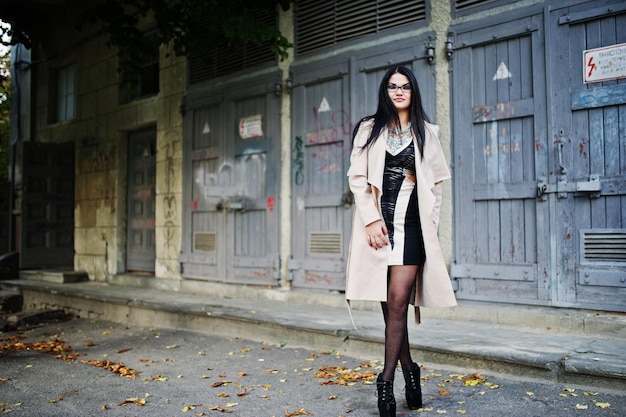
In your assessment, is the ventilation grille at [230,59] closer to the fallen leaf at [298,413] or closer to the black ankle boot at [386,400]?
the fallen leaf at [298,413]

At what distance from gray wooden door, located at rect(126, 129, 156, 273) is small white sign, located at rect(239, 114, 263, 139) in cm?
A: 240

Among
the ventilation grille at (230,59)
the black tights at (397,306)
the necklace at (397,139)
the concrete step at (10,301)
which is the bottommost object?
the concrete step at (10,301)

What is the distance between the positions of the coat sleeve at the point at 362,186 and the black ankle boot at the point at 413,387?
0.86 metres

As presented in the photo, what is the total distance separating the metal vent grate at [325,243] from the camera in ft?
21.4

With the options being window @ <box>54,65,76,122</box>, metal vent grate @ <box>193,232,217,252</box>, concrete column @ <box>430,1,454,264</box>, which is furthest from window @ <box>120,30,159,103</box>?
concrete column @ <box>430,1,454,264</box>

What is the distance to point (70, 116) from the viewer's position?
1136 cm

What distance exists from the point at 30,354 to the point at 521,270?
4568 millimetres

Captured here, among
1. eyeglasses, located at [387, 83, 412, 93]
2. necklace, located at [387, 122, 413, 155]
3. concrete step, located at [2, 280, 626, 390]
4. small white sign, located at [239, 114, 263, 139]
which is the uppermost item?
small white sign, located at [239, 114, 263, 139]

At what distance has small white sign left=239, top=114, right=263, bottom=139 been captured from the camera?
738 centimetres

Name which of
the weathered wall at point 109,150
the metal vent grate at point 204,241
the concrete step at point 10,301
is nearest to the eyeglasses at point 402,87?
the metal vent grate at point 204,241

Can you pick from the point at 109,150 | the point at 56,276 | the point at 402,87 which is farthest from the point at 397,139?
the point at 56,276

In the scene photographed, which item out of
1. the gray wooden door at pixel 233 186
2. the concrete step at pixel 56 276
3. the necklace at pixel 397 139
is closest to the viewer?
the necklace at pixel 397 139

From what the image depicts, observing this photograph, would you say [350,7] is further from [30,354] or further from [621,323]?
[30,354]

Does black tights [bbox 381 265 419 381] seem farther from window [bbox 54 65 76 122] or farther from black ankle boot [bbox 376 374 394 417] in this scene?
window [bbox 54 65 76 122]
